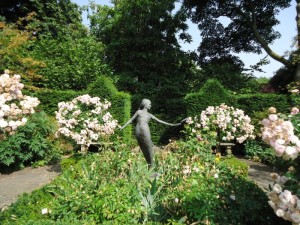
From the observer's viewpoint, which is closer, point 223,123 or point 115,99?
point 223,123

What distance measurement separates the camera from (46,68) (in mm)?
15023

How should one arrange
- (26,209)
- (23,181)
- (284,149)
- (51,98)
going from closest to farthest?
(284,149) → (26,209) → (23,181) → (51,98)

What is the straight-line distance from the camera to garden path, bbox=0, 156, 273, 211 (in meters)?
6.81

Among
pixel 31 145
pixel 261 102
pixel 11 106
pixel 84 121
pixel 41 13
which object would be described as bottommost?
pixel 31 145

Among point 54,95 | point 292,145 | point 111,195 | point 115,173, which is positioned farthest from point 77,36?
point 292,145

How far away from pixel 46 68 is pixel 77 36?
533cm

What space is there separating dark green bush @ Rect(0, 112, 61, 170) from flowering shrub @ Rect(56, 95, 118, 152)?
74.2 inches

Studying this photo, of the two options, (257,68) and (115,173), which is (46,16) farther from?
(115,173)

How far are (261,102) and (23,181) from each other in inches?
359

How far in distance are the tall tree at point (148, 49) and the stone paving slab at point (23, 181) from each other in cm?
816

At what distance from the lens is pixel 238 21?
18266mm

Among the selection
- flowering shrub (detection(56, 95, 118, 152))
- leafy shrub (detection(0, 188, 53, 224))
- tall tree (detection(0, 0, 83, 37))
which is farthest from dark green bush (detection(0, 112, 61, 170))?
tall tree (detection(0, 0, 83, 37))

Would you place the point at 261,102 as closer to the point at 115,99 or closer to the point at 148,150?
the point at 115,99

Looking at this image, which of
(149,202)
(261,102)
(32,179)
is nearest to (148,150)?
(149,202)
